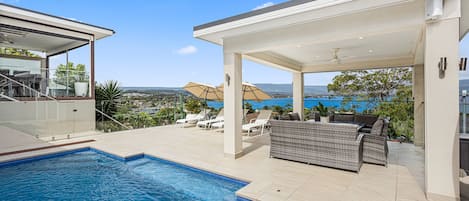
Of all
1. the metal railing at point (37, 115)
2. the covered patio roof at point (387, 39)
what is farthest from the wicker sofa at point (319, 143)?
the metal railing at point (37, 115)

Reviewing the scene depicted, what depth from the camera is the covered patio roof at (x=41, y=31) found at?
25.9ft

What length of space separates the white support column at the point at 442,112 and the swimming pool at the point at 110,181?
9.73 feet

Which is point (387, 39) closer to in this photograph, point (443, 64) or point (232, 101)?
point (443, 64)

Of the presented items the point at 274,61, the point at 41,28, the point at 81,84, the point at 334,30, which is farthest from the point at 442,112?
the point at 41,28

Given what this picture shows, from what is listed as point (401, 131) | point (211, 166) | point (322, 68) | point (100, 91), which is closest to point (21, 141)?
point (100, 91)

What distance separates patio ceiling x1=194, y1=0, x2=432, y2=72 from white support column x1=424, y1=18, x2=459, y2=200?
395mm

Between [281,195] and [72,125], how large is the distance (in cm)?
872

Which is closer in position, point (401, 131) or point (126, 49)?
point (401, 131)

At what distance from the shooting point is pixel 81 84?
1010cm

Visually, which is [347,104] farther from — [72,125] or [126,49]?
[126,49]

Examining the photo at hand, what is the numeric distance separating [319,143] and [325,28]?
7.66 ft

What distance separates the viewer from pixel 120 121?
35.4ft

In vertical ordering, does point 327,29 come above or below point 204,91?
above

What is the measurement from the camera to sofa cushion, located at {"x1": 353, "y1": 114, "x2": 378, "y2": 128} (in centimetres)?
809
